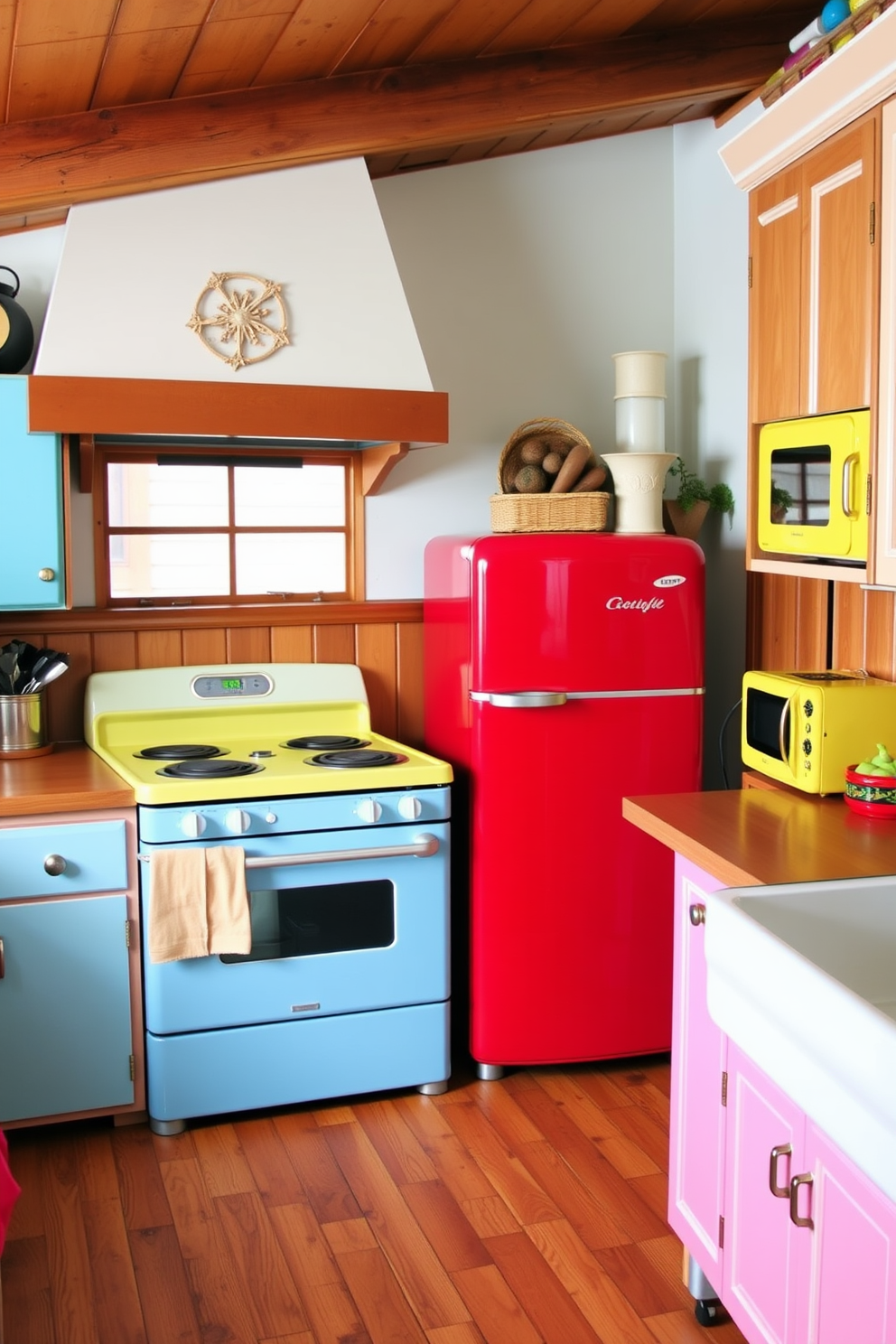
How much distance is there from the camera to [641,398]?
3494 mm

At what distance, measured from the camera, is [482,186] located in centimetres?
368

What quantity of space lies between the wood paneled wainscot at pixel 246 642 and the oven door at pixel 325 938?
26.9 inches

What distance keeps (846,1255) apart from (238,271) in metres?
2.46

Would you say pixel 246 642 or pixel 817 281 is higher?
pixel 817 281

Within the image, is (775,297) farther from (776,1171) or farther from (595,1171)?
(595,1171)

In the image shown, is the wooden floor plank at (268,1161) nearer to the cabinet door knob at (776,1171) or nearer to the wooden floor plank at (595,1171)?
the wooden floor plank at (595,1171)

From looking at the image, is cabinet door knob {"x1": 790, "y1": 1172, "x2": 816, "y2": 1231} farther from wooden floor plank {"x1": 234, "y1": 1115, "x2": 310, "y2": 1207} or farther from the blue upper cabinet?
the blue upper cabinet

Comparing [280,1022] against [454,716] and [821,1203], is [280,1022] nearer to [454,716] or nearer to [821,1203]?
[454,716]

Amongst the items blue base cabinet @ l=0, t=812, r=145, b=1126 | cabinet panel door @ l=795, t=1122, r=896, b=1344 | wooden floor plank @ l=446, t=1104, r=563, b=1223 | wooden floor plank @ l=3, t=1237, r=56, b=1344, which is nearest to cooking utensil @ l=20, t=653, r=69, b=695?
blue base cabinet @ l=0, t=812, r=145, b=1126

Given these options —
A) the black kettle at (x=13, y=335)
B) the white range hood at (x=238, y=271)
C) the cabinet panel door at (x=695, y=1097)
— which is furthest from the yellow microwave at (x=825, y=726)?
the black kettle at (x=13, y=335)

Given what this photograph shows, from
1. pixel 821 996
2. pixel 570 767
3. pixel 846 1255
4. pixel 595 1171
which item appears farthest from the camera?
pixel 570 767

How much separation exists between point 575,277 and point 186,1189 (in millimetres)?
2683

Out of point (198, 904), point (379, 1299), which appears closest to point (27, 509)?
point (198, 904)

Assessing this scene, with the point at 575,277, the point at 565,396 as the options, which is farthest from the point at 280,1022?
the point at 575,277
